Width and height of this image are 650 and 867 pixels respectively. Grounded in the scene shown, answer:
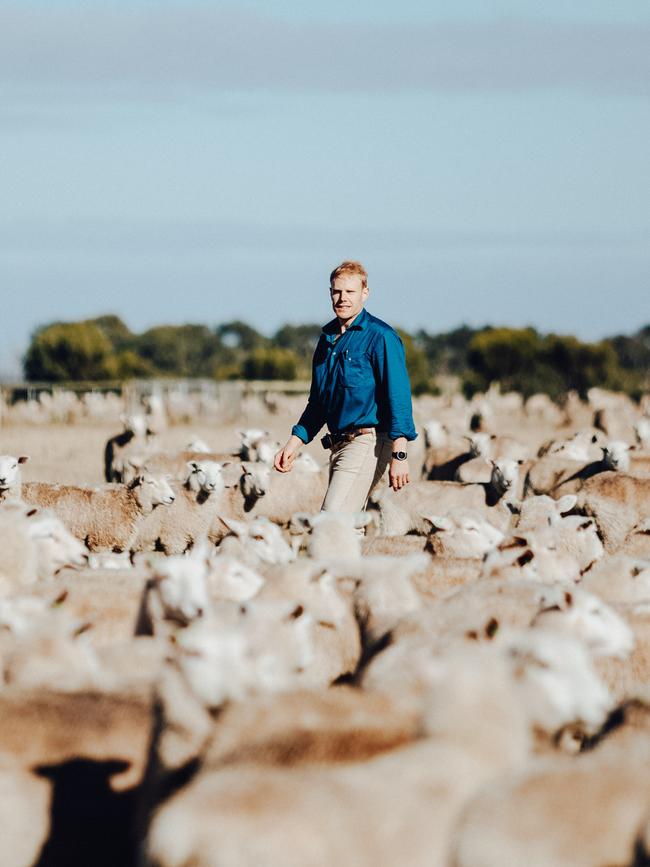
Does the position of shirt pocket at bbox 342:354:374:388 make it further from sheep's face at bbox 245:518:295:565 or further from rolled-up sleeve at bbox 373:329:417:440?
sheep's face at bbox 245:518:295:565

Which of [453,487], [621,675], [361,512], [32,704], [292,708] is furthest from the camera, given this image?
[453,487]

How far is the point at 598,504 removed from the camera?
11.5 metres

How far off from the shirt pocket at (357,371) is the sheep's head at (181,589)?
7.03 feet

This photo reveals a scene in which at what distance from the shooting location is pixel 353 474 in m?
7.90

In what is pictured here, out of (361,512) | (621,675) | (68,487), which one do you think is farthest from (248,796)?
(68,487)

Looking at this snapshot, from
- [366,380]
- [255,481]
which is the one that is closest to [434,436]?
[255,481]

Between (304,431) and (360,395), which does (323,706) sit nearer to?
(360,395)

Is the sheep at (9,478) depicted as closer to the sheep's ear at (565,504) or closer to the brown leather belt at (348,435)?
the brown leather belt at (348,435)

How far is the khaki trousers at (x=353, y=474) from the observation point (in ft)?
25.9

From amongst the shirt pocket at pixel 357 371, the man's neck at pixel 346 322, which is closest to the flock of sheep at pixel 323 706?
the shirt pocket at pixel 357 371

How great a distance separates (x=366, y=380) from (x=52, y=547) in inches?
82.7

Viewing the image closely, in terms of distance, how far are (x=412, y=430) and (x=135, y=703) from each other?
3.34 meters

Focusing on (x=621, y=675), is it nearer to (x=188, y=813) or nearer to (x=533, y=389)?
(x=188, y=813)

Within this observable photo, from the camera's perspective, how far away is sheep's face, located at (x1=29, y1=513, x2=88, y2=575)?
24.7 ft
